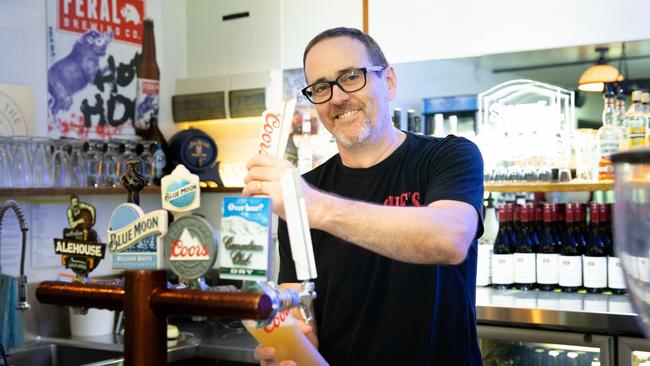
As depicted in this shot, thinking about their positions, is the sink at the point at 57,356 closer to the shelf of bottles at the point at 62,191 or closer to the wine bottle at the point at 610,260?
the shelf of bottles at the point at 62,191

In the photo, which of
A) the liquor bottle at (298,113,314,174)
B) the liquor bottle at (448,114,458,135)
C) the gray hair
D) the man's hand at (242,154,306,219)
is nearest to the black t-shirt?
the gray hair

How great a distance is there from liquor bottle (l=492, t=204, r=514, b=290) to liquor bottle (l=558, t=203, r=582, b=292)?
222 mm

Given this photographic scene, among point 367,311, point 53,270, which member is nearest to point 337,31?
point 367,311

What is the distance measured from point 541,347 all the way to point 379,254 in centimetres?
193

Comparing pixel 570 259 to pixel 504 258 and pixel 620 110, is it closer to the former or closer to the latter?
pixel 504 258

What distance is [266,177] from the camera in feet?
3.34

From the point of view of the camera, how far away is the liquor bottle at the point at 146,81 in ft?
13.8

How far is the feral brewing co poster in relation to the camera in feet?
12.4

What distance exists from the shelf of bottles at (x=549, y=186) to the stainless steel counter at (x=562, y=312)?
17.9 inches

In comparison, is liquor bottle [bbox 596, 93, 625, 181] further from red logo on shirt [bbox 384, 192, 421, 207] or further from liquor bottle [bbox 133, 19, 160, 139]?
liquor bottle [bbox 133, 19, 160, 139]

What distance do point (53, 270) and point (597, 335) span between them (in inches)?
94.6

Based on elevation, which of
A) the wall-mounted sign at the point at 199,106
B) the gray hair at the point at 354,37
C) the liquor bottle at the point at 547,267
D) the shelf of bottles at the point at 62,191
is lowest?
the liquor bottle at the point at 547,267

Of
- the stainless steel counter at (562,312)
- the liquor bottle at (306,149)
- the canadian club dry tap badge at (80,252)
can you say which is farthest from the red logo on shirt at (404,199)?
the liquor bottle at (306,149)

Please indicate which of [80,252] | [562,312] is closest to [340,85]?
[80,252]
